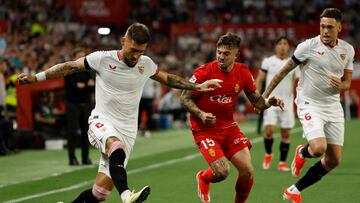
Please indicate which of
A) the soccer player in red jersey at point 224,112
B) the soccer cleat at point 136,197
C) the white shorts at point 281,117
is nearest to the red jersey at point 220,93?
the soccer player in red jersey at point 224,112

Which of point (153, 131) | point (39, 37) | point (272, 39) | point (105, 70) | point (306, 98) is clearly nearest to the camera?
point (105, 70)

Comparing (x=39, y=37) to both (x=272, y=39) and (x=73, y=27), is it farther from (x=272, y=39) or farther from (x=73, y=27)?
(x=272, y=39)

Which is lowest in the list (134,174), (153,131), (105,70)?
(153,131)

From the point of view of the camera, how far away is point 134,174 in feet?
49.9

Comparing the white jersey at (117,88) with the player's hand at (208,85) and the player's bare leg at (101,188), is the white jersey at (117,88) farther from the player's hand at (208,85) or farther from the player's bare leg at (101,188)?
the player's hand at (208,85)

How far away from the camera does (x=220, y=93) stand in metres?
10.4

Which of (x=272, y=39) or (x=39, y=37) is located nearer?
(x=39, y=37)

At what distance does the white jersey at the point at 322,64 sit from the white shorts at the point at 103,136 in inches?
123

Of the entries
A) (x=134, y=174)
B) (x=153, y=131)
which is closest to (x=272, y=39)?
(x=153, y=131)

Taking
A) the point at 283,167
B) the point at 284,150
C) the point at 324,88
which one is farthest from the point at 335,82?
the point at 284,150

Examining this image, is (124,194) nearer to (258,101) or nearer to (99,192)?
(99,192)

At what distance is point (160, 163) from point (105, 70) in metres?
7.82

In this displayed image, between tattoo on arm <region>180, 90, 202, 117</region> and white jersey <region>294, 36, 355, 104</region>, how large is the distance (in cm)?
186

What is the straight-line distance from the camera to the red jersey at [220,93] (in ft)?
34.1
